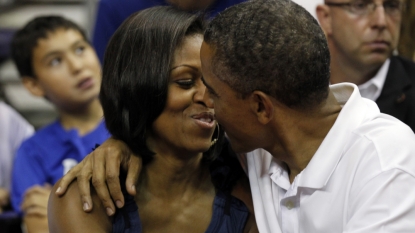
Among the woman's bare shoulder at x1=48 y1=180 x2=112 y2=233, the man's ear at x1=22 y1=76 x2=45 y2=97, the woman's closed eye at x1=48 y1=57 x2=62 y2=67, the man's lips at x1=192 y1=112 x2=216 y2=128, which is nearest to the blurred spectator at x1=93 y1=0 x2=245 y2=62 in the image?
the woman's closed eye at x1=48 y1=57 x2=62 y2=67

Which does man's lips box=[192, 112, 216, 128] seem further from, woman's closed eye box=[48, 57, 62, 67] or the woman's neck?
woman's closed eye box=[48, 57, 62, 67]

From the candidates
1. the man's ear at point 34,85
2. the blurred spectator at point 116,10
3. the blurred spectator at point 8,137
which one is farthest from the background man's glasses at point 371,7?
the blurred spectator at point 8,137

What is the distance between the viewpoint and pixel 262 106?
5.90ft

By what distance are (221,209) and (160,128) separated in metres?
0.30

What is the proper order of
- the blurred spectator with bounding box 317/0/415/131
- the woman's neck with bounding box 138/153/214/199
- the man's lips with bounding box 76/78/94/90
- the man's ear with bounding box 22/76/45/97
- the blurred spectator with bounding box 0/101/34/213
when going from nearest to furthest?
the woman's neck with bounding box 138/153/214/199
the blurred spectator with bounding box 317/0/415/131
the man's lips with bounding box 76/78/94/90
the man's ear with bounding box 22/76/45/97
the blurred spectator with bounding box 0/101/34/213

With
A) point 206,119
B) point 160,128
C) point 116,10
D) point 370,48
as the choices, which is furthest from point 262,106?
point 370,48

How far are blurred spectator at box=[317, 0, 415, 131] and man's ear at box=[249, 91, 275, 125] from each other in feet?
3.78

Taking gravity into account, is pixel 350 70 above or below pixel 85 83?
above

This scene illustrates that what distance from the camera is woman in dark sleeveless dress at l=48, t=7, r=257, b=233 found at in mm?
1927

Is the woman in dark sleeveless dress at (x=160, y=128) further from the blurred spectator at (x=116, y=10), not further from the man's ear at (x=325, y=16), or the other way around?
the man's ear at (x=325, y=16)

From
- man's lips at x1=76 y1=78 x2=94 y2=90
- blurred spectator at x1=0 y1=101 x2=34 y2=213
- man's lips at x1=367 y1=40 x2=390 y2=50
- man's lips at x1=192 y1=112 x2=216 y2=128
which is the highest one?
man's lips at x1=192 y1=112 x2=216 y2=128

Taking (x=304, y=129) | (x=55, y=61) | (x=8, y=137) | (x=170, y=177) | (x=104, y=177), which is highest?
(x=304, y=129)

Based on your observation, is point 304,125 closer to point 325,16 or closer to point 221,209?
point 221,209

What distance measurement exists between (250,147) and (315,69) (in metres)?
0.30
